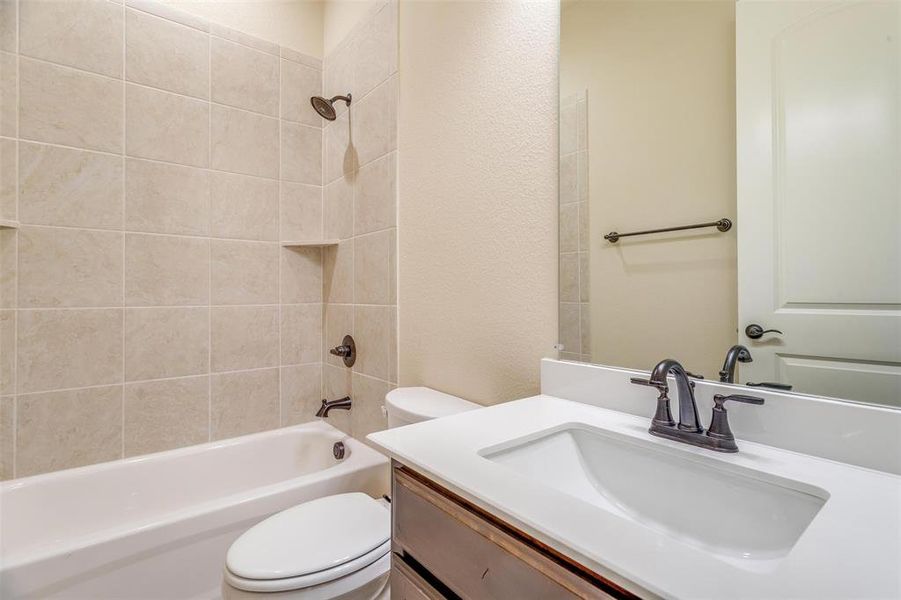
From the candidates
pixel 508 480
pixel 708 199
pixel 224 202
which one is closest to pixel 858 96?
pixel 708 199

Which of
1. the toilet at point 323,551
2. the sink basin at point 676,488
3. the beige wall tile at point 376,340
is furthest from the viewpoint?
→ the beige wall tile at point 376,340

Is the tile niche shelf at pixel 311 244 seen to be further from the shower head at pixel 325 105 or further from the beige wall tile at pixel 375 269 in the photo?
the shower head at pixel 325 105

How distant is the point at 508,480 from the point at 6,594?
55.4 inches

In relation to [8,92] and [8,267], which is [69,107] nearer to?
[8,92]

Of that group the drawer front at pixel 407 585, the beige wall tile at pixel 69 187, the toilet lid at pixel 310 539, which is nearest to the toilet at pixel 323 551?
the toilet lid at pixel 310 539

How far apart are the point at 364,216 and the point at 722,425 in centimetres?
155

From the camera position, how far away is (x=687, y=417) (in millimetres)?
754

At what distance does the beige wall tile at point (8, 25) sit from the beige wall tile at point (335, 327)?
1.49 meters

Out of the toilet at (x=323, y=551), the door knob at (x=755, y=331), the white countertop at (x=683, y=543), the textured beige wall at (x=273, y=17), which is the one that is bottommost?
the toilet at (x=323, y=551)

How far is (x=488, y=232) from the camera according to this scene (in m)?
1.28

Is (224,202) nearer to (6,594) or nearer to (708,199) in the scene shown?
(6,594)

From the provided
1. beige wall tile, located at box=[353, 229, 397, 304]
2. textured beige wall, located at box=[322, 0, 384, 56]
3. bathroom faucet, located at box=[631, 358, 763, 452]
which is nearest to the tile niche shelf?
beige wall tile, located at box=[353, 229, 397, 304]

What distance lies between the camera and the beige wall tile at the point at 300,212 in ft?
6.81

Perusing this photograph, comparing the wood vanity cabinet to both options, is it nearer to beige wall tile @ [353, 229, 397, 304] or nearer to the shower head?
beige wall tile @ [353, 229, 397, 304]
